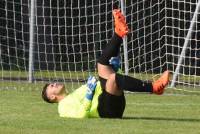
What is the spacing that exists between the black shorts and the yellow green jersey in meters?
0.08

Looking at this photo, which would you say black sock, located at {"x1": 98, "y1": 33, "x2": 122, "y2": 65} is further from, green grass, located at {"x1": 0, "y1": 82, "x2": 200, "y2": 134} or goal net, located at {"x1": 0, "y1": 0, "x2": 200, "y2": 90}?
goal net, located at {"x1": 0, "y1": 0, "x2": 200, "y2": 90}

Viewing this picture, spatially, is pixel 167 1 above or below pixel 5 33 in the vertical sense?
above

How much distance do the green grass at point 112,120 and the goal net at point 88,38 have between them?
310cm

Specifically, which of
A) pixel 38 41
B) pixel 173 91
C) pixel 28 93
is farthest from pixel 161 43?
pixel 28 93

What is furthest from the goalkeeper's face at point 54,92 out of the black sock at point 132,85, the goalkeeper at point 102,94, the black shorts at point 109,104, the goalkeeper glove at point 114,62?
the black sock at point 132,85

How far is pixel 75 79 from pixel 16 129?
8.51 m

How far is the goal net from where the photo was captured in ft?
51.8

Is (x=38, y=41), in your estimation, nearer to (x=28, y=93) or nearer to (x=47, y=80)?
(x=47, y=80)

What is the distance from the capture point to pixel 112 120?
8.48m

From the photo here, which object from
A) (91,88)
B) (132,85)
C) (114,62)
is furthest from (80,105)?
(132,85)

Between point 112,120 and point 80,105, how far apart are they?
0.45m

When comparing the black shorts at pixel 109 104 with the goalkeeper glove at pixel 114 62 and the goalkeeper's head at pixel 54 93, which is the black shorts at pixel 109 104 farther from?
the goalkeeper's head at pixel 54 93

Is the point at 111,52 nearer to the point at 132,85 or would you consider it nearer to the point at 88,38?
the point at 132,85

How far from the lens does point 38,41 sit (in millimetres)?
17047
